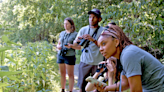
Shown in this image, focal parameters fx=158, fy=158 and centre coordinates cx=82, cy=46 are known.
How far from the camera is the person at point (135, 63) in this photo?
129 cm

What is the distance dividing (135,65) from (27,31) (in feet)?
57.2

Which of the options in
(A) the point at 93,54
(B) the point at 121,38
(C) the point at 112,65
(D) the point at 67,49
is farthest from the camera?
(D) the point at 67,49

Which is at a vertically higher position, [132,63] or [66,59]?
[132,63]

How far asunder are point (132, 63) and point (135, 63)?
0.02m

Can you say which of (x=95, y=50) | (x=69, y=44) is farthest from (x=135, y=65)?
(x=69, y=44)

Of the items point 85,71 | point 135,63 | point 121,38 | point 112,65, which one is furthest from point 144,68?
point 85,71

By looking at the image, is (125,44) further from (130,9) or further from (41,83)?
(130,9)

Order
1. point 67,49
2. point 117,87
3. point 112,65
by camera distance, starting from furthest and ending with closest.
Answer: point 67,49
point 112,65
point 117,87

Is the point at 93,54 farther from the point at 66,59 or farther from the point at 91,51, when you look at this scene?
the point at 66,59

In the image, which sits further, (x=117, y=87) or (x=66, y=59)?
(x=66, y=59)

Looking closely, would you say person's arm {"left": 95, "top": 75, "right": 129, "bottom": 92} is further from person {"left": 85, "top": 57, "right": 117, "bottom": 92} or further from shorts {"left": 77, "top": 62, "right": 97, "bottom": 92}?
shorts {"left": 77, "top": 62, "right": 97, "bottom": 92}

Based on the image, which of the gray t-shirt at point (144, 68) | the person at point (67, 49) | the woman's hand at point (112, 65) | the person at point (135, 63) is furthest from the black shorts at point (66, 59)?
the gray t-shirt at point (144, 68)

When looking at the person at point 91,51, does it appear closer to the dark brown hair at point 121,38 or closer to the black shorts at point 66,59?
the black shorts at point 66,59

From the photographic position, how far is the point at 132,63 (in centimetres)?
128
